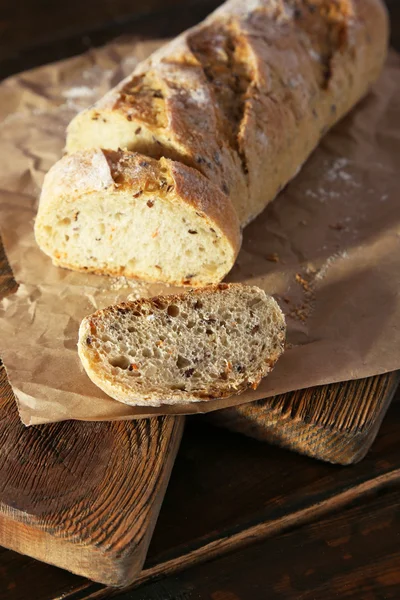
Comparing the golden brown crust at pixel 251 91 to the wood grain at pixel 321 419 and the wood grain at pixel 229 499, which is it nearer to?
the wood grain at pixel 321 419

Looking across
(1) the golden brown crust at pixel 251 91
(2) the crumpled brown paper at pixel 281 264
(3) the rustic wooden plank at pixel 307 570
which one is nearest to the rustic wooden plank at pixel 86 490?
(2) the crumpled brown paper at pixel 281 264

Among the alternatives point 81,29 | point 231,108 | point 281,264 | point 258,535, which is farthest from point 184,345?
point 81,29

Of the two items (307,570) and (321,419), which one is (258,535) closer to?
(307,570)

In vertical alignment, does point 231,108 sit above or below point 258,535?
above

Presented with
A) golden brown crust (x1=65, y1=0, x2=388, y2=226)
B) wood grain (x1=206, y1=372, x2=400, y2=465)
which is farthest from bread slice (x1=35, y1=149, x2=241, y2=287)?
wood grain (x1=206, y1=372, x2=400, y2=465)

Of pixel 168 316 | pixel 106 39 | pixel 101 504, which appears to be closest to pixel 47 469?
pixel 101 504

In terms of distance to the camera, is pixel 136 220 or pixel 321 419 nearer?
pixel 321 419
